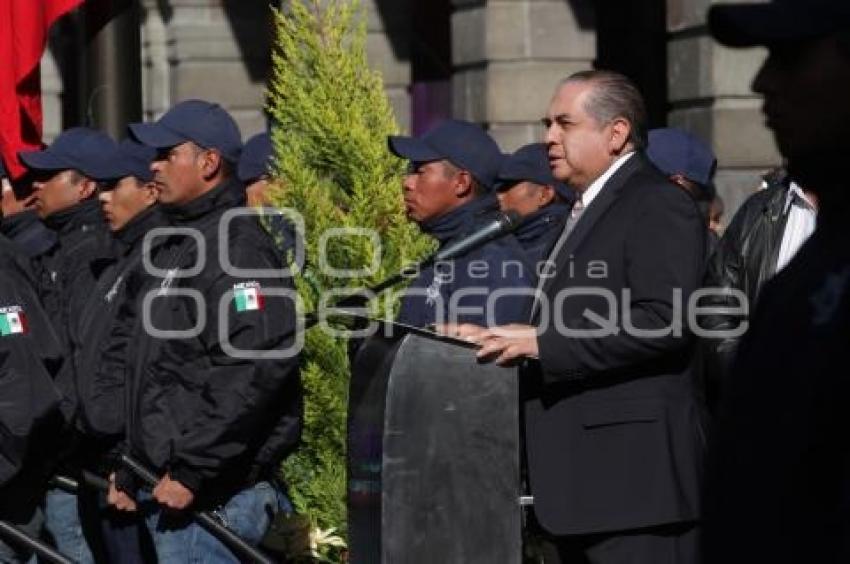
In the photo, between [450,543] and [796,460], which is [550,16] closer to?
[450,543]

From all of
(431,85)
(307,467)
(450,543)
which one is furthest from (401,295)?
(431,85)

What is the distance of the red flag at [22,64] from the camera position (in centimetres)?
1052

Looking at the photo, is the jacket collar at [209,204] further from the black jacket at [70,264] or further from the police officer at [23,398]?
the black jacket at [70,264]

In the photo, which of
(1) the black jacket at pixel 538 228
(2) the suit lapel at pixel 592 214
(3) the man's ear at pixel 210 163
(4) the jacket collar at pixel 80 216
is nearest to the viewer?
(2) the suit lapel at pixel 592 214

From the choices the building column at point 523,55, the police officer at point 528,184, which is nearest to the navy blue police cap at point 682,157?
the police officer at point 528,184

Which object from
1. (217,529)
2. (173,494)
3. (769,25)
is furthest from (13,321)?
(769,25)

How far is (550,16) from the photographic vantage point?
53.6 feet

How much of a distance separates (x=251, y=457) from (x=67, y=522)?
63.5 inches

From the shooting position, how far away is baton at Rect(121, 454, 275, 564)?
6887mm

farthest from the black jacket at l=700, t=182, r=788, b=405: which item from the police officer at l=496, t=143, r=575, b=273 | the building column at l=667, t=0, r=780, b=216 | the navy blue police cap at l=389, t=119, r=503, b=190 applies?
the building column at l=667, t=0, r=780, b=216

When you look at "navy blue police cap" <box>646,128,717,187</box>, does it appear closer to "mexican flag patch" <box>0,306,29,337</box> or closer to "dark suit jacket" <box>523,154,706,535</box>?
"mexican flag patch" <box>0,306,29,337</box>

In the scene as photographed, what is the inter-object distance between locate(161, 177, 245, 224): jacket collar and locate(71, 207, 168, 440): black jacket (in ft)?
0.83

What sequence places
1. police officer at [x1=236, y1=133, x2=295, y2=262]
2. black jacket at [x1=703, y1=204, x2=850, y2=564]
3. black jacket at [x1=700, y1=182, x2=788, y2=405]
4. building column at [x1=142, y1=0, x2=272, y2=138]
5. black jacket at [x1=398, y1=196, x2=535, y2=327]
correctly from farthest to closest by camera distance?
building column at [x1=142, y1=0, x2=272, y2=138], police officer at [x1=236, y1=133, x2=295, y2=262], black jacket at [x1=398, y1=196, x2=535, y2=327], black jacket at [x1=700, y1=182, x2=788, y2=405], black jacket at [x1=703, y1=204, x2=850, y2=564]

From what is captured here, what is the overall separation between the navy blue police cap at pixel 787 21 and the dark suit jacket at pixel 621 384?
2.70 meters
